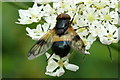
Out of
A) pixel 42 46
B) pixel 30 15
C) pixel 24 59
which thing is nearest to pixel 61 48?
pixel 42 46

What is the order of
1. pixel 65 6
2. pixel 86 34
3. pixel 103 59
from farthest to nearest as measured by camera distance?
1. pixel 103 59
2. pixel 65 6
3. pixel 86 34

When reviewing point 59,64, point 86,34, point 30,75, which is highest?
point 86,34

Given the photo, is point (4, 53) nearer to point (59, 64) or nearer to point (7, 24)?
point (7, 24)

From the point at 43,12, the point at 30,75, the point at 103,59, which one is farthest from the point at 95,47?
the point at 43,12

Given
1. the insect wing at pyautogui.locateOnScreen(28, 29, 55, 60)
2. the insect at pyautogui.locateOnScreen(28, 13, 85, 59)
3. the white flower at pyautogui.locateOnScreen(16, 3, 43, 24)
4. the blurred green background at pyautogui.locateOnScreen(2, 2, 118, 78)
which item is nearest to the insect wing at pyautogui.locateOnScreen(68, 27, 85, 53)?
the insect at pyautogui.locateOnScreen(28, 13, 85, 59)

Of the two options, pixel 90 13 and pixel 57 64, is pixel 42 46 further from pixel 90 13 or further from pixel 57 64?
pixel 90 13
